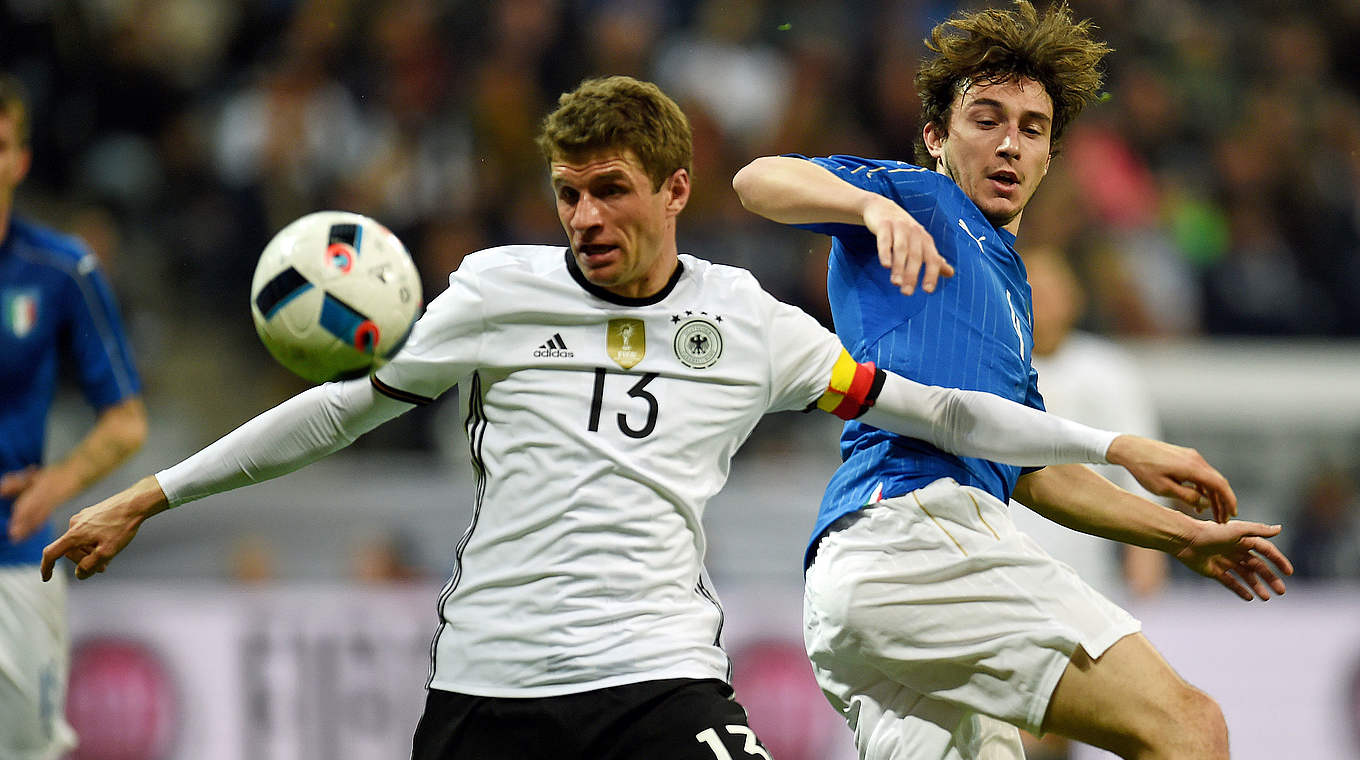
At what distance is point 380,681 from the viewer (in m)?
6.61

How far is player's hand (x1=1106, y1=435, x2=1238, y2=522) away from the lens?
3430 mm

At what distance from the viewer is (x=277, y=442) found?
3330mm

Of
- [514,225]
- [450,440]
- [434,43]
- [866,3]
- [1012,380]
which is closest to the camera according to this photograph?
[1012,380]

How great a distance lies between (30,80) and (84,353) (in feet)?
16.6

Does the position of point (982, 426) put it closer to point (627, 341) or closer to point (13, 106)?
point (627, 341)

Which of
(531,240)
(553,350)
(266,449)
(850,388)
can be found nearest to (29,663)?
(266,449)

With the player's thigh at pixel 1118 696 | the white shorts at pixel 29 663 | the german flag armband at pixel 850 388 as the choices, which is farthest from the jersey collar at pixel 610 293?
the white shorts at pixel 29 663

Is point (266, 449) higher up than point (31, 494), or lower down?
higher up

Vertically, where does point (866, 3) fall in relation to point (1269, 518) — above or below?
above

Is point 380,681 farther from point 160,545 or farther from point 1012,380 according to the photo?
point 1012,380

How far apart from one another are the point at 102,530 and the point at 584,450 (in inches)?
41.1

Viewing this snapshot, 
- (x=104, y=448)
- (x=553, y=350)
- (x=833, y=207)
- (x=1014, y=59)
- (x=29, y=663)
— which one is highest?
(x=1014, y=59)

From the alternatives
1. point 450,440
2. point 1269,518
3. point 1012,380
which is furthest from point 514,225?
point 1012,380

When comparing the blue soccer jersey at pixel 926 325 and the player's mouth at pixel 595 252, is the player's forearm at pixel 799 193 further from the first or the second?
the player's mouth at pixel 595 252
